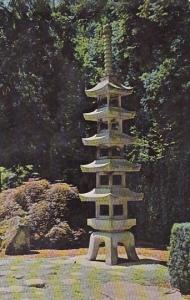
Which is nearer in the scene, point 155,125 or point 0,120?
point 155,125

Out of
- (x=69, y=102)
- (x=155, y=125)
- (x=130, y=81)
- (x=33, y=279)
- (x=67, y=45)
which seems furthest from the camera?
(x=67, y=45)

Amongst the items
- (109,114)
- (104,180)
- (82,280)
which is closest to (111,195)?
(104,180)

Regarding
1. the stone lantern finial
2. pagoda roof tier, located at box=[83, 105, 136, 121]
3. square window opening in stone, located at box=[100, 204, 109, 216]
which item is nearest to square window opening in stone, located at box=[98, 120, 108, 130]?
pagoda roof tier, located at box=[83, 105, 136, 121]

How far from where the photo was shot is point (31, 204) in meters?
13.4

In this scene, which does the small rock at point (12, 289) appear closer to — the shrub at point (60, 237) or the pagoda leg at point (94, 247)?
the pagoda leg at point (94, 247)

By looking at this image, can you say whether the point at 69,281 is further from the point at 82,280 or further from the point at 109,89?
the point at 109,89

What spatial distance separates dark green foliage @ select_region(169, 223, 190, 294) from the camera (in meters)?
6.43

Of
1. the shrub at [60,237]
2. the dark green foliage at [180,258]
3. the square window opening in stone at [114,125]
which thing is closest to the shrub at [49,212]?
the shrub at [60,237]

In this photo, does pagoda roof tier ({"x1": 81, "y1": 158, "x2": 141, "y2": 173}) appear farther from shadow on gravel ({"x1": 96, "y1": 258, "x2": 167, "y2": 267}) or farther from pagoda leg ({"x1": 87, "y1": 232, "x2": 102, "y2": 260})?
shadow on gravel ({"x1": 96, "y1": 258, "x2": 167, "y2": 267})

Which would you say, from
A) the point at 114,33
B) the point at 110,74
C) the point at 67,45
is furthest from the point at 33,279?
the point at 67,45

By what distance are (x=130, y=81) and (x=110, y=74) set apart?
5106 millimetres

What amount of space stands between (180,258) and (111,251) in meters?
2.60

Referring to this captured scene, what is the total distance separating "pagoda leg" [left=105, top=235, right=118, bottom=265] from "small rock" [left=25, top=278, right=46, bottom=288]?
6.71ft

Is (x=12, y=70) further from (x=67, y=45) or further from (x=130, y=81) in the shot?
(x=130, y=81)
